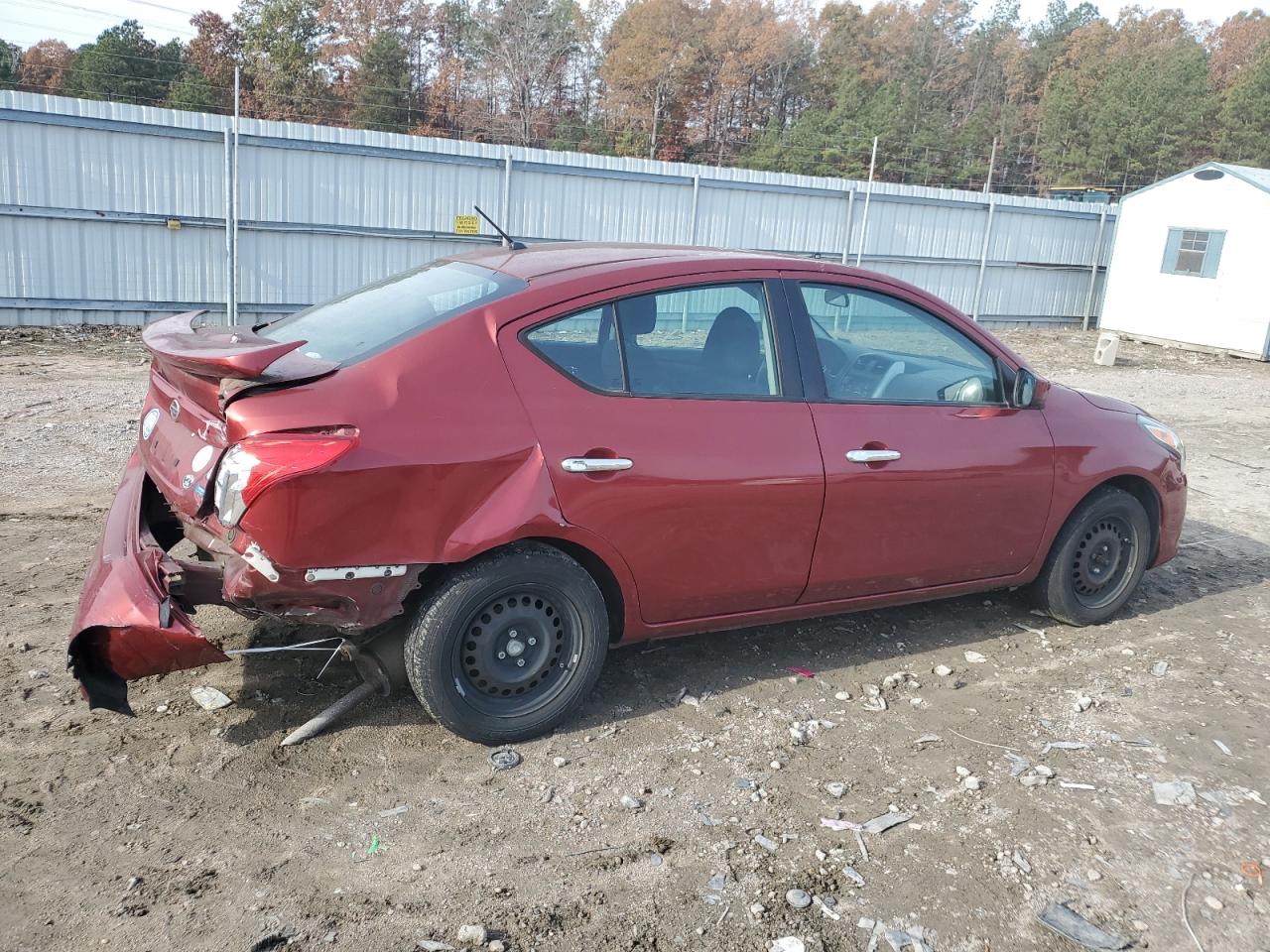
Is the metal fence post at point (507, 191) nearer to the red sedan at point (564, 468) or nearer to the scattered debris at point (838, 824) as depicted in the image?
the red sedan at point (564, 468)

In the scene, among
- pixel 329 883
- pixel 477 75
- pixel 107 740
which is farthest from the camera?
pixel 477 75

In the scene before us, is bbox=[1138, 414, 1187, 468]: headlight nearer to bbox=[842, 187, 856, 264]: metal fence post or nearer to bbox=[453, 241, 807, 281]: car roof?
bbox=[453, 241, 807, 281]: car roof

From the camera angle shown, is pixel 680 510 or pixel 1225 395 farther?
pixel 1225 395

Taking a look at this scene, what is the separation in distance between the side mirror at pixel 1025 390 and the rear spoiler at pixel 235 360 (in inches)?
119

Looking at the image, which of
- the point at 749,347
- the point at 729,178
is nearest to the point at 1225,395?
the point at 729,178

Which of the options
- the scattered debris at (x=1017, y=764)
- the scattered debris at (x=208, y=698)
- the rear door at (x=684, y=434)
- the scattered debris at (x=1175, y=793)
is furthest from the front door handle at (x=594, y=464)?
the scattered debris at (x=1175, y=793)

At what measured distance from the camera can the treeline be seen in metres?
40.1

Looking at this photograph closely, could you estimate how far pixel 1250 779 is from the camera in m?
3.91

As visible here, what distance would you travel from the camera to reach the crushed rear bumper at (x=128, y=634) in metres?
3.21

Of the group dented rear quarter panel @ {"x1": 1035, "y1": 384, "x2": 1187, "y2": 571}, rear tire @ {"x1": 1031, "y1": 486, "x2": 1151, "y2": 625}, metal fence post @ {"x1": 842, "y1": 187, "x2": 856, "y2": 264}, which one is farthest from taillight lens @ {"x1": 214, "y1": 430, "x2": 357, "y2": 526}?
metal fence post @ {"x1": 842, "y1": 187, "x2": 856, "y2": 264}

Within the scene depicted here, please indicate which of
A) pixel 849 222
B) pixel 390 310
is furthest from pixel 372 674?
pixel 849 222

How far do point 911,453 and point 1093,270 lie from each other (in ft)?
67.4

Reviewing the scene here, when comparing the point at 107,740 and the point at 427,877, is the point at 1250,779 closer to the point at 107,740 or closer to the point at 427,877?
the point at 427,877

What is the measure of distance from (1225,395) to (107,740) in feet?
49.4
